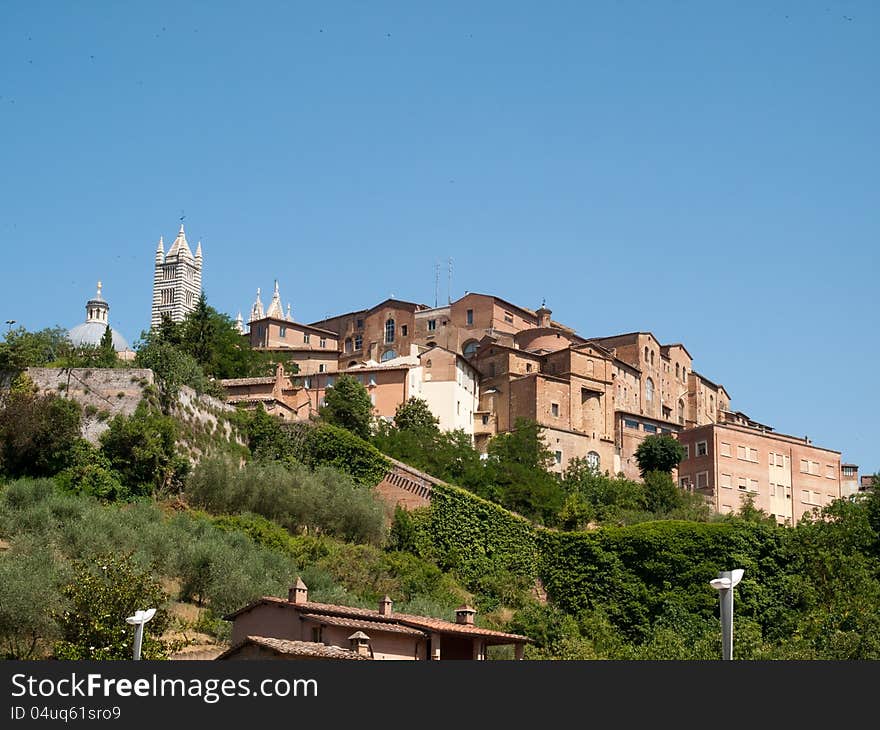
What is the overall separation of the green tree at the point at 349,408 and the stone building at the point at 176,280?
67.8 m

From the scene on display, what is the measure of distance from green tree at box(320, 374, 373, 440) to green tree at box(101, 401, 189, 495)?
45.0ft

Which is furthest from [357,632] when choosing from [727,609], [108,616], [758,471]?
[758,471]

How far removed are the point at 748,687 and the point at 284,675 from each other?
6.24 m

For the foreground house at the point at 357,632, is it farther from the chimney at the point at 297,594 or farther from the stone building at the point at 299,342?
the stone building at the point at 299,342

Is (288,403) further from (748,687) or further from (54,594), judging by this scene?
(748,687)

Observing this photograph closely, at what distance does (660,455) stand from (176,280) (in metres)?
71.6

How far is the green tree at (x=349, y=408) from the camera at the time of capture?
66.2m

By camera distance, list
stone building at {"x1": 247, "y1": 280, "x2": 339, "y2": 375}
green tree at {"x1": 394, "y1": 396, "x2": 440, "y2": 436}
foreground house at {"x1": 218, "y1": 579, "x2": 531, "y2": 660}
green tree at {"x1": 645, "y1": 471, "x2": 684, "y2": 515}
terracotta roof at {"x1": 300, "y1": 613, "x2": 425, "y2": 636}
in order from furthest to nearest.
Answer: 1. stone building at {"x1": 247, "y1": 280, "x2": 339, "y2": 375}
2. green tree at {"x1": 394, "y1": 396, "x2": 440, "y2": 436}
3. green tree at {"x1": 645, "y1": 471, "x2": 684, "y2": 515}
4. terracotta roof at {"x1": 300, "y1": 613, "x2": 425, "y2": 636}
5. foreground house at {"x1": 218, "y1": 579, "x2": 531, "y2": 660}

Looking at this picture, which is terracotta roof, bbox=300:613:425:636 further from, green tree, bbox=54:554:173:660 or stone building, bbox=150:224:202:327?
stone building, bbox=150:224:202:327

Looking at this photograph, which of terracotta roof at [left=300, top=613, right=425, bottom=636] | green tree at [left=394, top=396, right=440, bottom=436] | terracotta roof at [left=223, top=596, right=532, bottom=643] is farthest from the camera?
green tree at [left=394, top=396, right=440, bottom=436]

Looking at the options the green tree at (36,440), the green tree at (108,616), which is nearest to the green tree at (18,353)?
the green tree at (36,440)

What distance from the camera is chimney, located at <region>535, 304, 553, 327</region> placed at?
89.6 meters

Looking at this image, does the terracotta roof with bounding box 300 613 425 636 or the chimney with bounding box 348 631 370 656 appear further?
the terracotta roof with bounding box 300 613 425 636

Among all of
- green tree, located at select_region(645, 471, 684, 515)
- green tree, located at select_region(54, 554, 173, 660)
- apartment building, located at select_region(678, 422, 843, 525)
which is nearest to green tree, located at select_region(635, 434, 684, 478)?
apartment building, located at select_region(678, 422, 843, 525)
